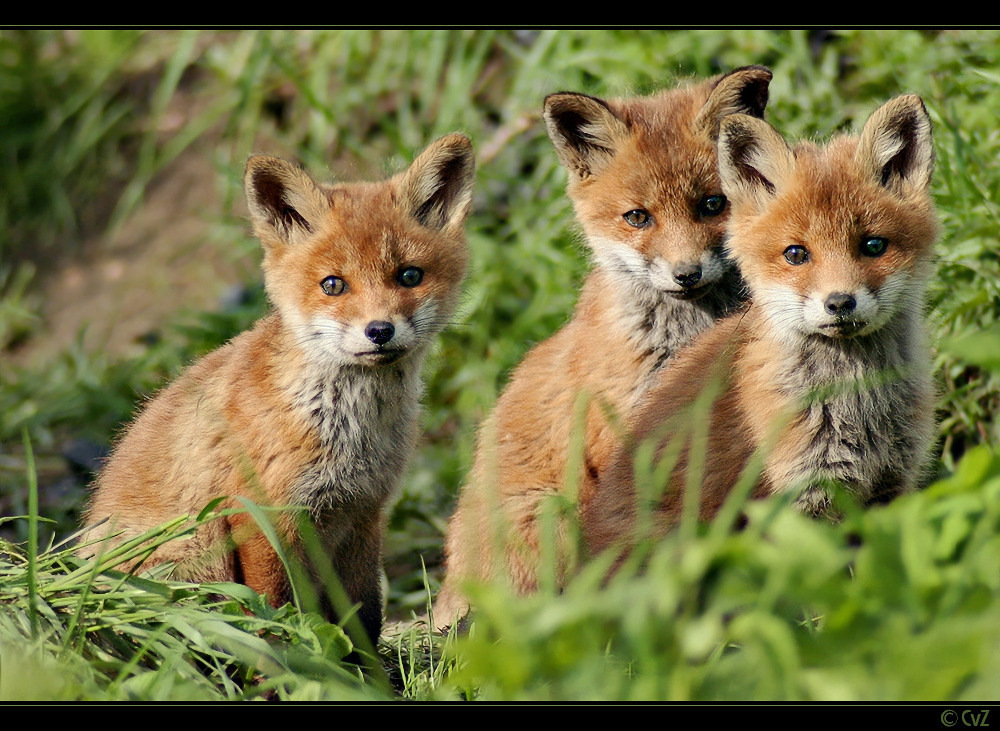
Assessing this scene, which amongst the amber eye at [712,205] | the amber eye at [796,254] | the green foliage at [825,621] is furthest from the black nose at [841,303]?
the green foliage at [825,621]

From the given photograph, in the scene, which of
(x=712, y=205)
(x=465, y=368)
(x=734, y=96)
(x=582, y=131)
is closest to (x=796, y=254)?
(x=712, y=205)

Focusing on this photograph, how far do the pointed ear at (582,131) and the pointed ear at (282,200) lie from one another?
121cm

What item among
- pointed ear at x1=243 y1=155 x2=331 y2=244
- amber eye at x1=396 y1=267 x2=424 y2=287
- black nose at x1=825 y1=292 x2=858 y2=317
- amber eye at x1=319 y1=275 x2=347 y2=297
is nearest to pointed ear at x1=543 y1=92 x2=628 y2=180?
amber eye at x1=396 y1=267 x2=424 y2=287

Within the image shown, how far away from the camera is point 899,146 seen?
4117mm

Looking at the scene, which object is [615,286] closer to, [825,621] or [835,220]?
[835,220]

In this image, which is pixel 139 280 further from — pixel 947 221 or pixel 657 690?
pixel 657 690

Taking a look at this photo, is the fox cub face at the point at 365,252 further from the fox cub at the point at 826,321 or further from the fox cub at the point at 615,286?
the fox cub at the point at 826,321

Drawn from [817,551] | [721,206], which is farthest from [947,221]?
[817,551]

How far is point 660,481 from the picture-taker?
2.98 meters

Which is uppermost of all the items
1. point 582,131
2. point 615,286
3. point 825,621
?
point 582,131

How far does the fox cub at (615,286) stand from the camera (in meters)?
4.75

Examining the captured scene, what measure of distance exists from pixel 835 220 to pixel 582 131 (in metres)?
1.61

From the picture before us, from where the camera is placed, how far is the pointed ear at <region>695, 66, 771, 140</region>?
4773 millimetres

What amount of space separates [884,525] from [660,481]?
2.13 feet
